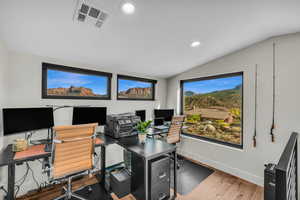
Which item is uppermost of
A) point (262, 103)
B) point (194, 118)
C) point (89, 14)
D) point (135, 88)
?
point (89, 14)

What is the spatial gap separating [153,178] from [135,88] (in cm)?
218

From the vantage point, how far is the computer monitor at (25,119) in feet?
5.33

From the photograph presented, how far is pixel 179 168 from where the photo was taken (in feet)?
9.39

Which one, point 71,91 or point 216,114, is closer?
point 71,91

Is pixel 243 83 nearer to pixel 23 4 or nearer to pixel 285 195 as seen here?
pixel 285 195

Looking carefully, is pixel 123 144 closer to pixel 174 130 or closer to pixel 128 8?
pixel 174 130

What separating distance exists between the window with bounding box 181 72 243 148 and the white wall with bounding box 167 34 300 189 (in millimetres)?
177

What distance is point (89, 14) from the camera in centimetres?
145

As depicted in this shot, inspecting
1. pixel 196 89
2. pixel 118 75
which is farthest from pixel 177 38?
pixel 196 89

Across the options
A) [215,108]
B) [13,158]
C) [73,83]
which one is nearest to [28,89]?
[73,83]

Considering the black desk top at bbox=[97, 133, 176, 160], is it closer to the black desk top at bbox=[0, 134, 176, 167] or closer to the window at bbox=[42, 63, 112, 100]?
the black desk top at bbox=[0, 134, 176, 167]

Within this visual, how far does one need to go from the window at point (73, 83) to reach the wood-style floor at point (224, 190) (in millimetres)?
1837

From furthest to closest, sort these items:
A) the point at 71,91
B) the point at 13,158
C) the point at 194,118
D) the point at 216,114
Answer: the point at 194,118, the point at 216,114, the point at 71,91, the point at 13,158

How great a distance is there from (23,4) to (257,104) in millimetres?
3459
